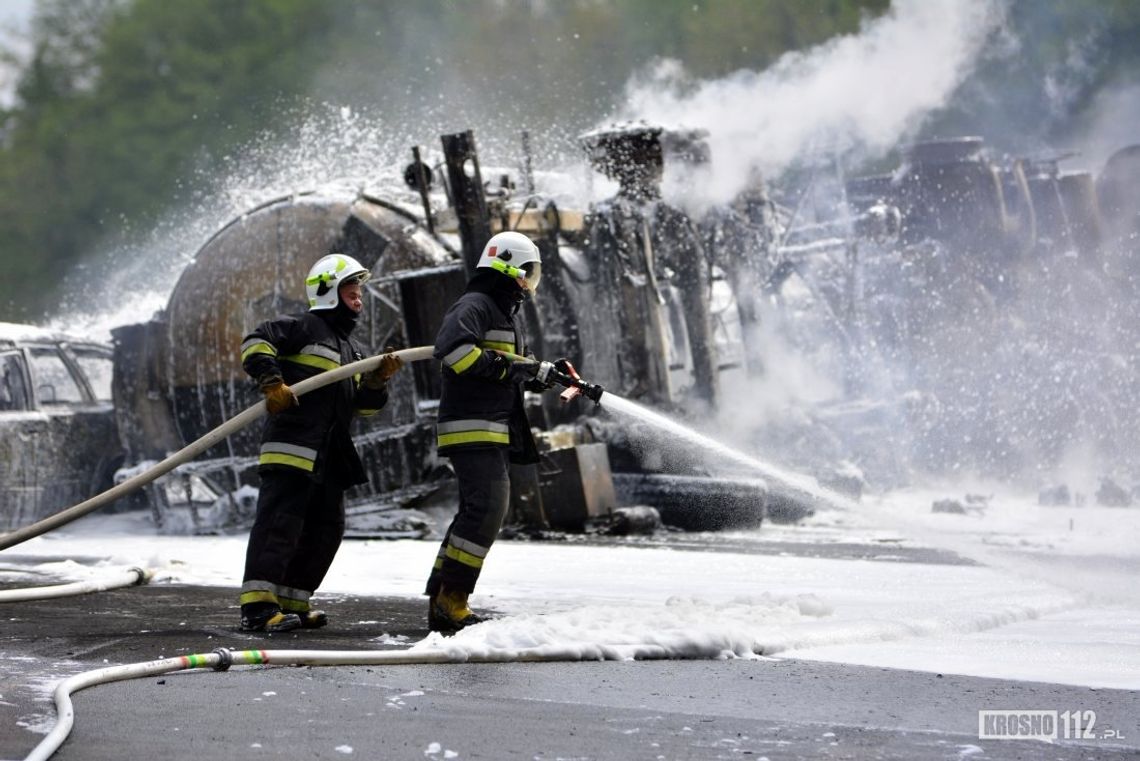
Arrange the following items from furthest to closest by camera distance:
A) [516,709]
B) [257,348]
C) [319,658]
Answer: [257,348] → [319,658] → [516,709]

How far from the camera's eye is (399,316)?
16.9 m

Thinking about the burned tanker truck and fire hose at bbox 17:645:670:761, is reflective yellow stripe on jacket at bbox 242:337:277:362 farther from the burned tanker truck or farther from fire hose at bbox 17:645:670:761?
the burned tanker truck

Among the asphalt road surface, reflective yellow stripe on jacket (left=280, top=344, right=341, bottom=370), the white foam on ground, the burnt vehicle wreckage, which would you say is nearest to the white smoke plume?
the burnt vehicle wreckage

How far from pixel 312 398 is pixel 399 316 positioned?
8.96 m

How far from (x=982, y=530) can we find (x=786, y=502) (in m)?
2.03

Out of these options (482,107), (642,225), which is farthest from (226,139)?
(642,225)

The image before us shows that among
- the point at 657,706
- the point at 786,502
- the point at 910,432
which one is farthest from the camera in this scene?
the point at 910,432

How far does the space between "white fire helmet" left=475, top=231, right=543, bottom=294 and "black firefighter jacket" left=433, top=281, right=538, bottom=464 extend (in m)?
0.06

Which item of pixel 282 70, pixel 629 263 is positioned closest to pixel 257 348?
pixel 629 263

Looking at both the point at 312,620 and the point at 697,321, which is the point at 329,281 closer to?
the point at 312,620

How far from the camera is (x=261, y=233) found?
1809 centimetres

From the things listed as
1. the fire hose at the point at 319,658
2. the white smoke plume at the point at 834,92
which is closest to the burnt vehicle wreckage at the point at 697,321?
the white smoke plume at the point at 834,92

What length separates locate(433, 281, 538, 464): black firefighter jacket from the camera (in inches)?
307

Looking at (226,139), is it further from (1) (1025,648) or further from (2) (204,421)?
(1) (1025,648)
